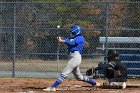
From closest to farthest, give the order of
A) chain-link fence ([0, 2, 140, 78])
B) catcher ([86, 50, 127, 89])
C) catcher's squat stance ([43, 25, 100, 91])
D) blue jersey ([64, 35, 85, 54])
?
blue jersey ([64, 35, 85, 54])
catcher's squat stance ([43, 25, 100, 91])
catcher ([86, 50, 127, 89])
chain-link fence ([0, 2, 140, 78])

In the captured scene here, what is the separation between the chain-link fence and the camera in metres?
18.9

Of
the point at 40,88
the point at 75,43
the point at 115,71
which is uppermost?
the point at 75,43

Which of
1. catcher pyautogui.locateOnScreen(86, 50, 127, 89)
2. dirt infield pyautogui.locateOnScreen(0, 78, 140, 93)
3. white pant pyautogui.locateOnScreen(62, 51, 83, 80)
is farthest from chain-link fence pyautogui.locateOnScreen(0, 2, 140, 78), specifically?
white pant pyautogui.locateOnScreen(62, 51, 83, 80)

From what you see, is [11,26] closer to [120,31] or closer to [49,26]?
[49,26]

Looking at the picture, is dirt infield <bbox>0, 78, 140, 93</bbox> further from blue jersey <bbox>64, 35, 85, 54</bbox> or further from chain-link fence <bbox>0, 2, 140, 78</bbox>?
chain-link fence <bbox>0, 2, 140, 78</bbox>

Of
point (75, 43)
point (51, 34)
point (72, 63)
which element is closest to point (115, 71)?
point (72, 63)

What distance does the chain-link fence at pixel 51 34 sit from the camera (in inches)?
744

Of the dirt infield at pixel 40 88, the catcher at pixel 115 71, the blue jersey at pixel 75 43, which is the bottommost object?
the dirt infield at pixel 40 88

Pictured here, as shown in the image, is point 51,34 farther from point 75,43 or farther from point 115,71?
point 75,43

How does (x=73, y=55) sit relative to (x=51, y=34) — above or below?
below

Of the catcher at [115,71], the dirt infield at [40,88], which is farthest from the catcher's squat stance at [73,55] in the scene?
the catcher at [115,71]

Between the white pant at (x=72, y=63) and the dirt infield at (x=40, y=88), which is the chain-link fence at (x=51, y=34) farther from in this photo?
the white pant at (x=72, y=63)

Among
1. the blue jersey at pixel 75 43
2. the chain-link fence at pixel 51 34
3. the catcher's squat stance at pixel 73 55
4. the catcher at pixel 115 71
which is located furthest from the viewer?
the chain-link fence at pixel 51 34

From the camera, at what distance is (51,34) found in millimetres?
19891
